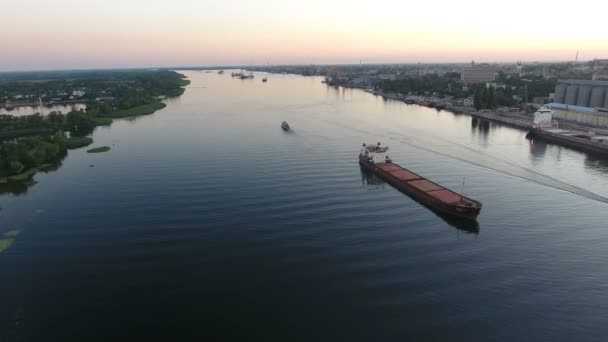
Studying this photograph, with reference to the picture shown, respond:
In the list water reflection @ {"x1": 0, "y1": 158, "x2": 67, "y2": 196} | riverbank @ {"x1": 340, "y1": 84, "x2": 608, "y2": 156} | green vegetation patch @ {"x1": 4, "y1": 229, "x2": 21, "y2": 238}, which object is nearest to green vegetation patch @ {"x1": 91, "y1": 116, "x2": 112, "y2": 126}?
water reflection @ {"x1": 0, "y1": 158, "x2": 67, "y2": 196}

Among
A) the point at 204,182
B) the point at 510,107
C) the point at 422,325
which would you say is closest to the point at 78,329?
the point at 422,325

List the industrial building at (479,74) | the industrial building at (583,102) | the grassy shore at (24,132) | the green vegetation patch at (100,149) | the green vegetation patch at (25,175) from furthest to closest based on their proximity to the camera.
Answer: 1. the industrial building at (479,74)
2. the grassy shore at (24,132)
3. the industrial building at (583,102)
4. the green vegetation patch at (100,149)
5. the green vegetation patch at (25,175)

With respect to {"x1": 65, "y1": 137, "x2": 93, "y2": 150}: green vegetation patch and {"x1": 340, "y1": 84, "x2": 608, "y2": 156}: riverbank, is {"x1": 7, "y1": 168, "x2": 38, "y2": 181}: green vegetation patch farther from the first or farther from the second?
{"x1": 340, "y1": 84, "x2": 608, "y2": 156}: riverbank

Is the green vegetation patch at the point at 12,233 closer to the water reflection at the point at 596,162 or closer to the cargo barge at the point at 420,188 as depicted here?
the cargo barge at the point at 420,188

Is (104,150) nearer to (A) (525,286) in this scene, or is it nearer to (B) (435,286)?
(B) (435,286)

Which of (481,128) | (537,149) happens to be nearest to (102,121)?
(481,128)

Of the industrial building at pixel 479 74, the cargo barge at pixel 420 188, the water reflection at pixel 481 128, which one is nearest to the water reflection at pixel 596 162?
the water reflection at pixel 481 128

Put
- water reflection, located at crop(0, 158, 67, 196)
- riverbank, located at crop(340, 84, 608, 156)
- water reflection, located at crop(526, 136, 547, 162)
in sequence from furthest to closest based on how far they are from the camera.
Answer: riverbank, located at crop(340, 84, 608, 156) < water reflection, located at crop(526, 136, 547, 162) < water reflection, located at crop(0, 158, 67, 196)

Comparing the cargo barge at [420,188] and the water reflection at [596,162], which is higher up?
the cargo barge at [420,188]
